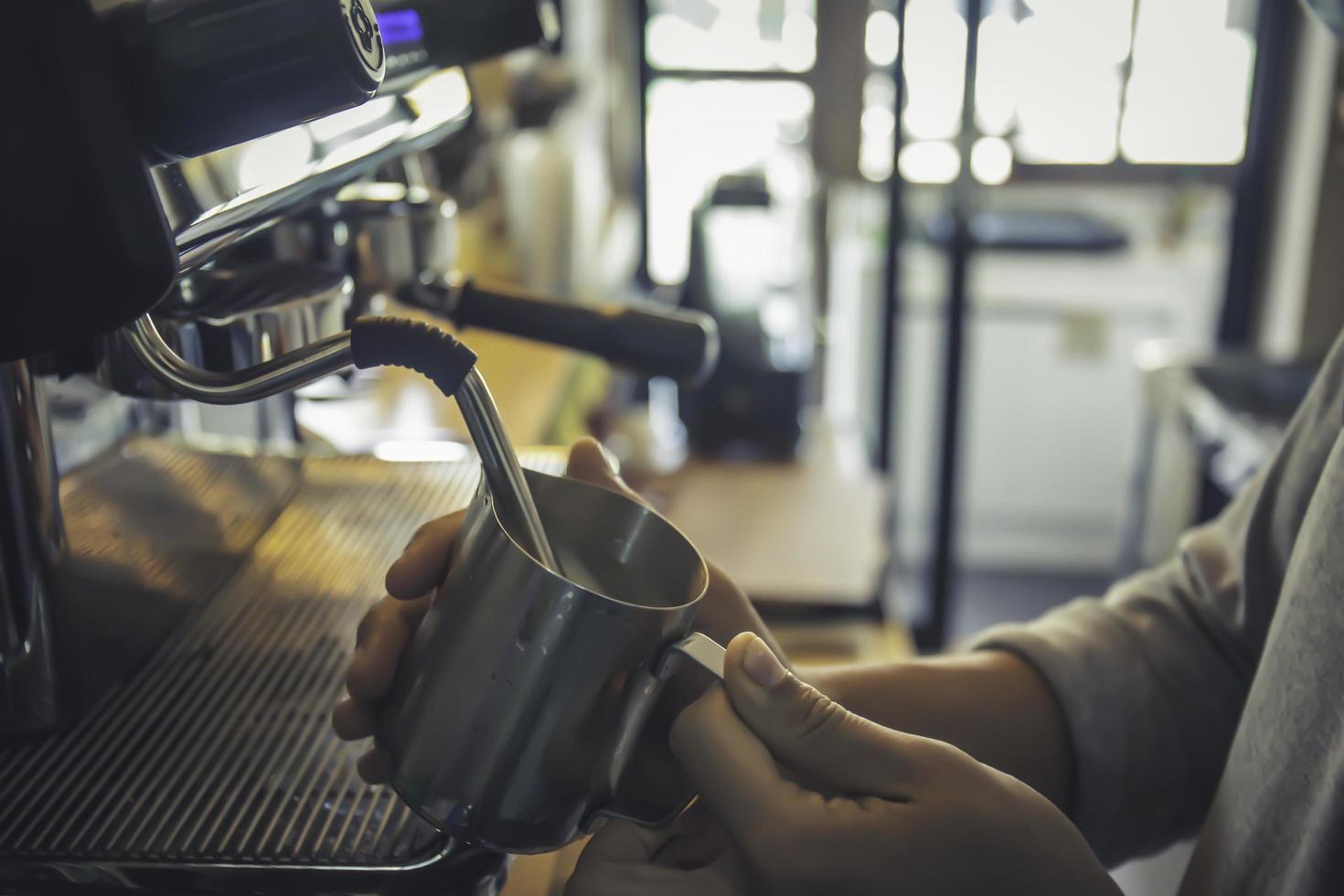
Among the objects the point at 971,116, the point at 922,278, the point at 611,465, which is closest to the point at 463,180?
the point at 971,116

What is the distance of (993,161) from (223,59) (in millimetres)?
2991

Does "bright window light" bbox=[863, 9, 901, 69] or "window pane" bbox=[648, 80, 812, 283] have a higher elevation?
"bright window light" bbox=[863, 9, 901, 69]

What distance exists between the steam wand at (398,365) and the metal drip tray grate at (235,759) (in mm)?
134

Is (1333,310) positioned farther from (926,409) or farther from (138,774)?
(138,774)

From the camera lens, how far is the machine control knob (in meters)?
0.32

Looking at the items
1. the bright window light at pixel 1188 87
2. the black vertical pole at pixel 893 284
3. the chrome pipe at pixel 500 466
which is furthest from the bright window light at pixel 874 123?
the chrome pipe at pixel 500 466

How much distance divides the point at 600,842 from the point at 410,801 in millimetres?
70

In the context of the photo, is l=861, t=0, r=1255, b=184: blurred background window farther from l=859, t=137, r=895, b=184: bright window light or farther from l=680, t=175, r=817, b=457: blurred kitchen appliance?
l=680, t=175, r=817, b=457: blurred kitchen appliance

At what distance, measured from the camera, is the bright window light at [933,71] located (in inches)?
113

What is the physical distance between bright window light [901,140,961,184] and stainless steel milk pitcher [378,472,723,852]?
2769 mm

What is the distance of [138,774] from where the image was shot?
1.54 feet

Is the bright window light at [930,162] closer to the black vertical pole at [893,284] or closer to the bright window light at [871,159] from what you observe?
the bright window light at [871,159]

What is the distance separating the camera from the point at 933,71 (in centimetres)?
293

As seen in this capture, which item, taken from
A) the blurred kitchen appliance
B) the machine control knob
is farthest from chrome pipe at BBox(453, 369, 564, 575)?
the blurred kitchen appliance
